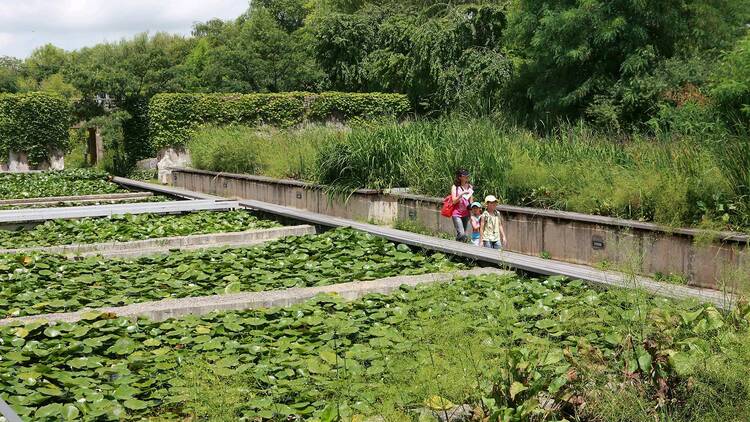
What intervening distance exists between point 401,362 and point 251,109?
73.2 ft

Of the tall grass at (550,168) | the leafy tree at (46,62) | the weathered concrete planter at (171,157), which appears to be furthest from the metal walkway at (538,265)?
the leafy tree at (46,62)

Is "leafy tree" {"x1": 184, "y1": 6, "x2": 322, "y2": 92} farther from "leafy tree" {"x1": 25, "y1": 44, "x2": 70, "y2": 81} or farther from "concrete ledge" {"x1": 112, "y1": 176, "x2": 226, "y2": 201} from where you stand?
"leafy tree" {"x1": 25, "y1": 44, "x2": 70, "y2": 81}

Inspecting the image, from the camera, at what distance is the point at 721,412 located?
12.2ft

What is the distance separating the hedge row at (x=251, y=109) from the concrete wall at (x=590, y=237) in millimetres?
11690

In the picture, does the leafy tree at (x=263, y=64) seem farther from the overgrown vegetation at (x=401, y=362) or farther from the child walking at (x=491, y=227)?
the overgrown vegetation at (x=401, y=362)

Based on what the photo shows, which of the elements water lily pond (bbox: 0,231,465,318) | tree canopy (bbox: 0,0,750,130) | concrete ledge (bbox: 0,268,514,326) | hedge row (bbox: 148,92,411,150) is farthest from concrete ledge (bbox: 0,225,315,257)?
hedge row (bbox: 148,92,411,150)

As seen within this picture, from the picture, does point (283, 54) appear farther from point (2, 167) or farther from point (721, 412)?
point (721, 412)

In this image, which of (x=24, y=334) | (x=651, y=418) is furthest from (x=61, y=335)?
(x=651, y=418)

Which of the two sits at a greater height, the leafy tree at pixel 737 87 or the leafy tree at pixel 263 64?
the leafy tree at pixel 263 64

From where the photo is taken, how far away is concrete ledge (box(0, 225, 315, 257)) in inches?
387

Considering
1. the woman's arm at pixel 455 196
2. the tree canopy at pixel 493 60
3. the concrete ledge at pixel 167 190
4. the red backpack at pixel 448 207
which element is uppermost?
the tree canopy at pixel 493 60

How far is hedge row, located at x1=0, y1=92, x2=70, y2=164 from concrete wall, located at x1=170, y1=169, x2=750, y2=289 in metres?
18.1

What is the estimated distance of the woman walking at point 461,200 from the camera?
10.2 metres

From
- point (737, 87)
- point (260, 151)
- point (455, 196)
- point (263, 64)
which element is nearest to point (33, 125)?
point (263, 64)
